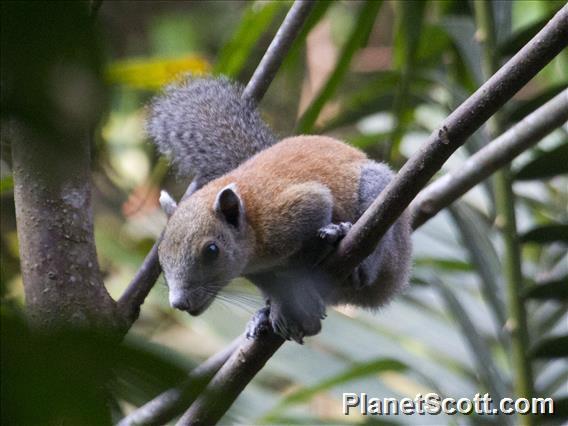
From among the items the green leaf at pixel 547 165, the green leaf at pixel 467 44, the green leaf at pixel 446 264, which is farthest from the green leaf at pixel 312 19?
the green leaf at pixel 446 264

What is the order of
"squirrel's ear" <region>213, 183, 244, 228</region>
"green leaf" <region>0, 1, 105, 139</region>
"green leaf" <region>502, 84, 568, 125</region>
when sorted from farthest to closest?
"green leaf" <region>502, 84, 568, 125</region> < "squirrel's ear" <region>213, 183, 244, 228</region> < "green leaf" <region>0, 1, 105, 139</region>

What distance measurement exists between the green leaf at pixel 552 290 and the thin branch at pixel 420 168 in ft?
2.71

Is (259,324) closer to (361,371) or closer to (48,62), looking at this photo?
(361,371)

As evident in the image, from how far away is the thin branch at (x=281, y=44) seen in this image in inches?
71.9

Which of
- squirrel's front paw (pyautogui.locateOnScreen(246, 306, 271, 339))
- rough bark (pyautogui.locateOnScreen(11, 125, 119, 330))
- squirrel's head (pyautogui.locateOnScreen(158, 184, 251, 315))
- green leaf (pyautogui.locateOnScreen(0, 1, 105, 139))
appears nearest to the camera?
green leaf (pyautogui.locateOnScreen(0, 1, 105, 139))

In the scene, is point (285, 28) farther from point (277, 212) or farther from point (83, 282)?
point (83, 282)

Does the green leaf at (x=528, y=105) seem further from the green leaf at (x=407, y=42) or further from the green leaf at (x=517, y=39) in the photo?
the green leaf at (x=407, y=42)

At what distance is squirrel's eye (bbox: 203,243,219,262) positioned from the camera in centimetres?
189

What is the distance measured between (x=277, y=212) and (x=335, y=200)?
0.14 meters

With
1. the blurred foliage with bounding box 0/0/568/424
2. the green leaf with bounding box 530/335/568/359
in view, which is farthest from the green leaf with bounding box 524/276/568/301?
the green leaf with bounding box 530/335/568/359

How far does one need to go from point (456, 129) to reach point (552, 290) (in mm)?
1079

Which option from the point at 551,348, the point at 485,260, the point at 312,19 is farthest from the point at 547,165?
the point at 312,19

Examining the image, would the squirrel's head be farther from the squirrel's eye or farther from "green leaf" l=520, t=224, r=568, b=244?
"green leaf" l=520, t=224, r=568, b=244

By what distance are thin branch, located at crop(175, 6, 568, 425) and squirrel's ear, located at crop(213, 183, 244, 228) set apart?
48 cm
